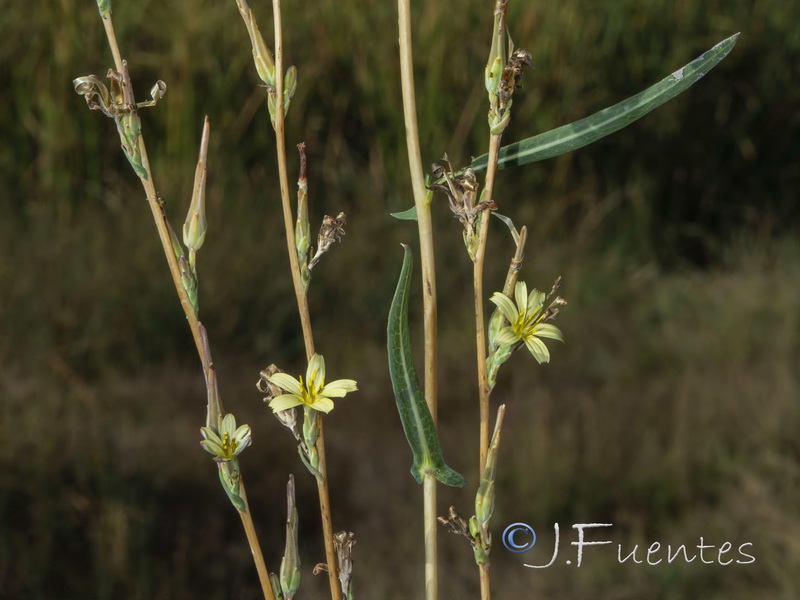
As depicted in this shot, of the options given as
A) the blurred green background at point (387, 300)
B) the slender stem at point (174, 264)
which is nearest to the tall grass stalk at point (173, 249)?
the slender stem at point (174, 264)

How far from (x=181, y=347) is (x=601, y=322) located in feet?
2.24

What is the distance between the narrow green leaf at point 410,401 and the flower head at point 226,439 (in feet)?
0.14

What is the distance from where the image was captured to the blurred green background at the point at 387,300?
3.70 feet

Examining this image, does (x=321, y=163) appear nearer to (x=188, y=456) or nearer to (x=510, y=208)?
(x=510, y=208)

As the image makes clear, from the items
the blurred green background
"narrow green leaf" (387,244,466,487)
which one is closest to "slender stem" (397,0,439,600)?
"narrow green leaf" (387,244,466,487)

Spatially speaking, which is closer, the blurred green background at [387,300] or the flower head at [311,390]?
the flower head at [311,390]

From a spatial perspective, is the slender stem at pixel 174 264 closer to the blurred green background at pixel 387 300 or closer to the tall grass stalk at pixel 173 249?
the tall grass stalk at pixel 173 249

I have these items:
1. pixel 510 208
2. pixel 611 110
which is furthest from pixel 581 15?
pixel 611 110

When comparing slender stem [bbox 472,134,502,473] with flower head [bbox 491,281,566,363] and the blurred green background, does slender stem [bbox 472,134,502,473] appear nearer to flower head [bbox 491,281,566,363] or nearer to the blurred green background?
flower head [bbox 491,281,566,363]

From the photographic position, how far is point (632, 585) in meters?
1.07

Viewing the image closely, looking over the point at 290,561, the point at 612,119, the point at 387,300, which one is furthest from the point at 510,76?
the point at 387,300

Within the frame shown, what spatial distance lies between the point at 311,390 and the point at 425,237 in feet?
0.19

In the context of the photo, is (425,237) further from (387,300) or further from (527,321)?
(387,300)

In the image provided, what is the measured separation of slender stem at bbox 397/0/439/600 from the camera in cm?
24
